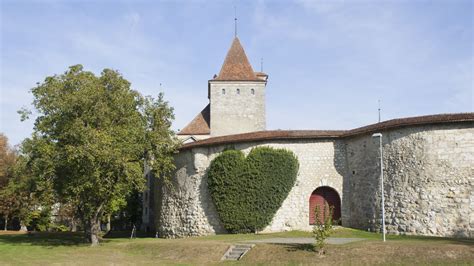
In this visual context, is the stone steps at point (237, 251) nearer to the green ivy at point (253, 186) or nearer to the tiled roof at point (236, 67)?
the green ivy at point (253, 186)

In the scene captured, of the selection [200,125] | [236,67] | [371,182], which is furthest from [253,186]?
[236,67]

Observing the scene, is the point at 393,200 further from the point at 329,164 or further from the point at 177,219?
the point at 177,219

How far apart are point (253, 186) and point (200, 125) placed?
65.3 feet

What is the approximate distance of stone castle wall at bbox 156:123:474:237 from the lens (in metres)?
22.9

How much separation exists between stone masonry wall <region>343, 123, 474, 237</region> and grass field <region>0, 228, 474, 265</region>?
1406mm

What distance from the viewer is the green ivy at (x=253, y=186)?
2688cm

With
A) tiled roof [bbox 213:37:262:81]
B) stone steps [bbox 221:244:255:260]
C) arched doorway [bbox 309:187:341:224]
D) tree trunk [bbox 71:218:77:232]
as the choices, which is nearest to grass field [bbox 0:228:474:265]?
stone steps [bbox 221:244:255:260]

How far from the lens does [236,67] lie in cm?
4625

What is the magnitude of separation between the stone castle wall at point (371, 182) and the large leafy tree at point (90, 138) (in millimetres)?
4259

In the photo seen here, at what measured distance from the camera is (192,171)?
29969 mm

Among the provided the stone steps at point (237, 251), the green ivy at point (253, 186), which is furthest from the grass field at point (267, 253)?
the green ivy at point (253, 186)

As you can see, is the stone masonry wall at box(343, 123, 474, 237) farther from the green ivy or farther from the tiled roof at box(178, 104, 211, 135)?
the tiled roof at box(178, 104, 211, 135)

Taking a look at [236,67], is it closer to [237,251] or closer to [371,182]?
[371,182]

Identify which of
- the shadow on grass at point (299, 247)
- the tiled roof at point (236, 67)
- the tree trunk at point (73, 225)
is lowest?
the tree trunk at point (73, 225)
